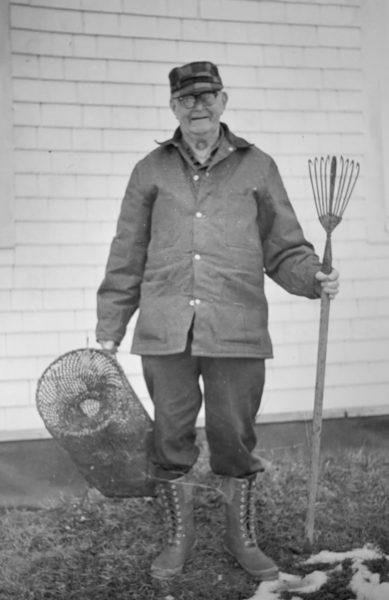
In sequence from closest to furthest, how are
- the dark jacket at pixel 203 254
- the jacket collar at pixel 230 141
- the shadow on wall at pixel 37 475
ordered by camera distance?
1. the dark jacket at pixel 203 254
2. the jacket collar at pixel 230 141
3. the shadow on wall at pixel 37 475

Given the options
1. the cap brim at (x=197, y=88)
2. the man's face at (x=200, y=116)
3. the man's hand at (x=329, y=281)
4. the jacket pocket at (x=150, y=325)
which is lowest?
the jacket pocket at (x=150, y=325)

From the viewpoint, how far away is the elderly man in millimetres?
3098

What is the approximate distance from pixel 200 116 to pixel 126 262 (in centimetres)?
66

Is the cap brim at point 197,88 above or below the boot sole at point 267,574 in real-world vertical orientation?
above

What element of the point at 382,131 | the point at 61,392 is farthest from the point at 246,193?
the point at 382,131

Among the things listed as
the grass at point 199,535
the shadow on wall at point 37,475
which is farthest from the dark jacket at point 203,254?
the shadow on wall at point 37,475

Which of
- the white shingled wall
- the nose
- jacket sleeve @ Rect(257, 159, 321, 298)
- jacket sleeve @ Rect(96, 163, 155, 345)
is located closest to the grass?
the white shingled wall

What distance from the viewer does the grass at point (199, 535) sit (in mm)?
3178

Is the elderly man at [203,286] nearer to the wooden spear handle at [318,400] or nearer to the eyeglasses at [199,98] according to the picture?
the eyeglasses at [199,98]

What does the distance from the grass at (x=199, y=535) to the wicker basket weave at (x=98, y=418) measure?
1.12ft

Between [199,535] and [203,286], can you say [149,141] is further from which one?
[199,535]

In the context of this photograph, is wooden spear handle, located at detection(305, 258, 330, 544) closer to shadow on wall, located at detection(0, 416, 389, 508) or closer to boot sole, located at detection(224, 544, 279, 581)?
boot sole, located at detection(224, 544, 279, 581)

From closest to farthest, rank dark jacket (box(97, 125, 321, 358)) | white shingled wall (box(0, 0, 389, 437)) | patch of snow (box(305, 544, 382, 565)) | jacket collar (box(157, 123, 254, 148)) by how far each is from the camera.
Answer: dark jacket (box(97, 125, 321, 358)) < jacket collar (box(157, 123, 254, 148)) < patch of snow (box(305, 544, 382, 565)) < white shingled wall (box(0, 0, 389, 437))

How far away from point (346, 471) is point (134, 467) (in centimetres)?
165
